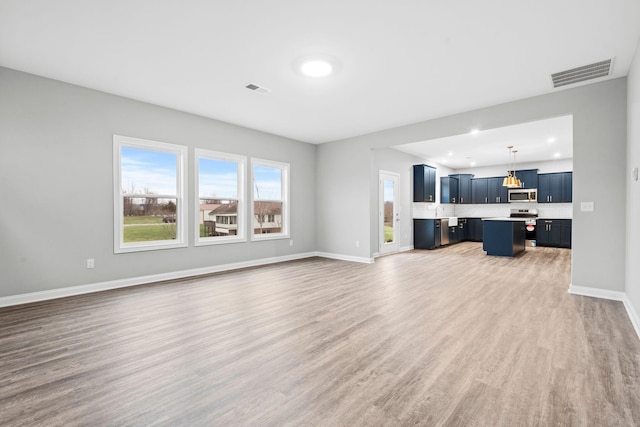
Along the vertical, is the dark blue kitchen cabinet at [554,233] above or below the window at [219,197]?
below

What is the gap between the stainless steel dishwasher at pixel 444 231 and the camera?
9172mm

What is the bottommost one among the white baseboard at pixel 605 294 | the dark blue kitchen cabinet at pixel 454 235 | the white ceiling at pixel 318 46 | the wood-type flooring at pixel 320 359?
the wood-type flooring at pixel 320 359

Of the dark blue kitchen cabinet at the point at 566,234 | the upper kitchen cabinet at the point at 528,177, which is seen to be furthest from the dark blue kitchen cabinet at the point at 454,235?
the dark blue kitchen cabinet at the point at 566,234

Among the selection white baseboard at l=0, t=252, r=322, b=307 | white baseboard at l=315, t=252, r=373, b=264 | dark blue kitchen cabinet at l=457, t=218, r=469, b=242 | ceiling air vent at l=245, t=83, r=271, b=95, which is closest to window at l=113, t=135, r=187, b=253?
white baseboard at l=0, t=252, r=322, b=307

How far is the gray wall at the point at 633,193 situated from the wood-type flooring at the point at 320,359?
367mm

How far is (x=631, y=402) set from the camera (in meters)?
1.76

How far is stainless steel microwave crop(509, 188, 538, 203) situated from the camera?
9773 millimetres

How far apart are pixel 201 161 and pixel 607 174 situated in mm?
6133

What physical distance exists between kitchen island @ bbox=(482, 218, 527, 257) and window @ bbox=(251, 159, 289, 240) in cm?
508

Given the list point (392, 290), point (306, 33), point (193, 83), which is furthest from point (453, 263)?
point (193, 83)

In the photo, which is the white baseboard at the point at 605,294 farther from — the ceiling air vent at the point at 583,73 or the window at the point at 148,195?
the window at the point at 148,195

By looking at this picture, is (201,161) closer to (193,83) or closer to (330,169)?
(193,83)

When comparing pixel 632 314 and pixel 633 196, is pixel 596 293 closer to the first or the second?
pixel 632 314

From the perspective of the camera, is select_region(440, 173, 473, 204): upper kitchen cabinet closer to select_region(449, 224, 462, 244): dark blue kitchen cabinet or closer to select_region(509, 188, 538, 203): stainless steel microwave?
select_region(449, 224, 462, 244): dark blue kitchen cabinet
